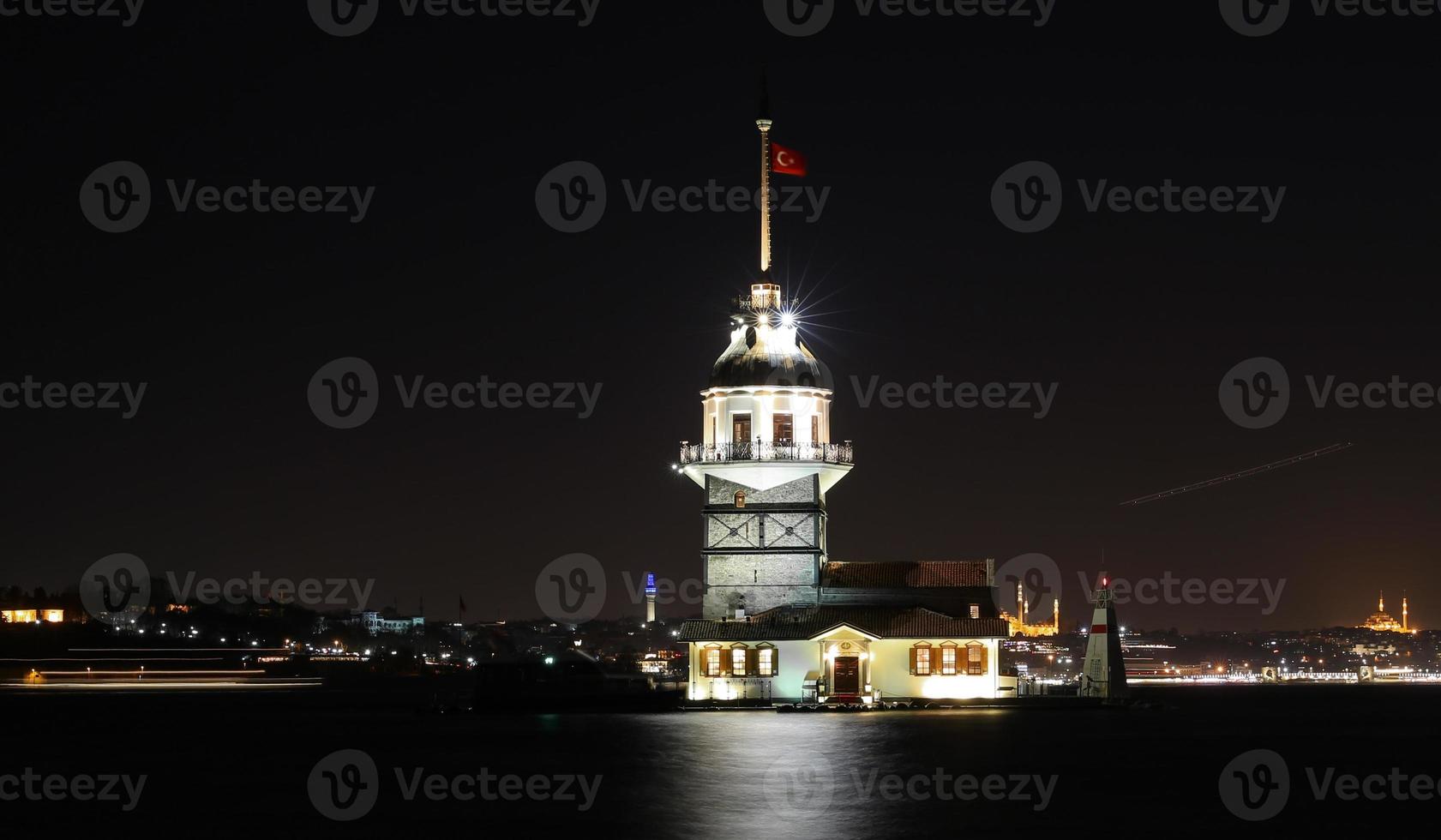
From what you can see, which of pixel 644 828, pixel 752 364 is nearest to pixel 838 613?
pixel 752 364

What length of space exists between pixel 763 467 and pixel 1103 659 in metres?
17.9

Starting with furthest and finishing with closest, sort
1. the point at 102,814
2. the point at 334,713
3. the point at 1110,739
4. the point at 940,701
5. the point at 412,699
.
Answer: the point at 412,699 → the point at 334,713 → the point at 940,701 → the point at 1110,739 → the point at 102,814

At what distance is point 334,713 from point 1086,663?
43264 millimetres

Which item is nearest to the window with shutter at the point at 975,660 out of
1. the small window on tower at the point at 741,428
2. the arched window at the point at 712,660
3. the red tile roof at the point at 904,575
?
the red tile roof at the point at 904,575

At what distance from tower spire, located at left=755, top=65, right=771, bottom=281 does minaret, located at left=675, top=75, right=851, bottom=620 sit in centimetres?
60

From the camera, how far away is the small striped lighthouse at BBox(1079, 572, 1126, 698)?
80.2 m

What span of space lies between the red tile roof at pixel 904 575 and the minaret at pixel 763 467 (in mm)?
1425

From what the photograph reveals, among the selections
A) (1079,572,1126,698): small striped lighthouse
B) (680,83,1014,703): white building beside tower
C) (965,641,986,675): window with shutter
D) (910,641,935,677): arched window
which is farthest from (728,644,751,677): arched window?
(1079,572,1126,698): small striped lighthouse

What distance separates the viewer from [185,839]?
1750 inches

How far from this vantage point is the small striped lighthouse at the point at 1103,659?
80188mm

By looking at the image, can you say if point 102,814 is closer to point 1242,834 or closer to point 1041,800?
point 1041,800

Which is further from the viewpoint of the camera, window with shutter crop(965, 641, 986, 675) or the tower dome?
the tower dome

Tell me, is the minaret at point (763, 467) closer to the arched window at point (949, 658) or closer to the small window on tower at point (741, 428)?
the small window on tower at point (741, 428)

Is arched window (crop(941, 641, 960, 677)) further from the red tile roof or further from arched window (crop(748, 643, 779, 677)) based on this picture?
arched window (crop(748, 643, 779, 677))
